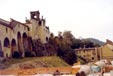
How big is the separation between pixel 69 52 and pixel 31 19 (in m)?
2.76

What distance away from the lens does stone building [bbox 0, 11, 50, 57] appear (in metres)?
11.8

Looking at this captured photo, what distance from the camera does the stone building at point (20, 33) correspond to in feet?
38.7

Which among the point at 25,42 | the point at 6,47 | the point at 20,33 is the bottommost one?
the point at 6,47

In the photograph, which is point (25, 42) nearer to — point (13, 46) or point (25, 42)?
point (25, 42)

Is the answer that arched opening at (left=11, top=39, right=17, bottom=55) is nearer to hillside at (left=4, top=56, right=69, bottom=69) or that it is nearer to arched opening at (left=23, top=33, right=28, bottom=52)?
arched opening at (left=23, top=33, right=28, bottom=52)

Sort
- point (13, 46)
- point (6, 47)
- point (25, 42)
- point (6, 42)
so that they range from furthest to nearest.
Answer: point (25, 42), point (13, 46), point (6, 42), point (6, 47)

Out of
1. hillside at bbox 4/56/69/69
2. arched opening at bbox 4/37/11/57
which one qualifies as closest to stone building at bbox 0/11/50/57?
arched opening at bbox 4/37/11/57

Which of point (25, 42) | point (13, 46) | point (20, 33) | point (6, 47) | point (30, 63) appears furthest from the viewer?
point (25, 42)

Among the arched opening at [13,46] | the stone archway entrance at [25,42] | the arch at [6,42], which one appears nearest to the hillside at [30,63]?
the arch at [6,42]

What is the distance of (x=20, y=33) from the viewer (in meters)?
13.6

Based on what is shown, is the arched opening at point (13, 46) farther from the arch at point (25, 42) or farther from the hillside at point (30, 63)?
the hillside at point (30, 63)

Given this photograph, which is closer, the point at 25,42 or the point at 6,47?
the point at 6,47

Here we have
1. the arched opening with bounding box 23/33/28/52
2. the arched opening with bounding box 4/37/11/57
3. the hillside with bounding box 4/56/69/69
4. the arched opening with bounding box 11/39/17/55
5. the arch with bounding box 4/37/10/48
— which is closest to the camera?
the hillside with bounding box 4/56/69/69

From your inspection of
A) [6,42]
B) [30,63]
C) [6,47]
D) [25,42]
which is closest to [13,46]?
[6,42]
